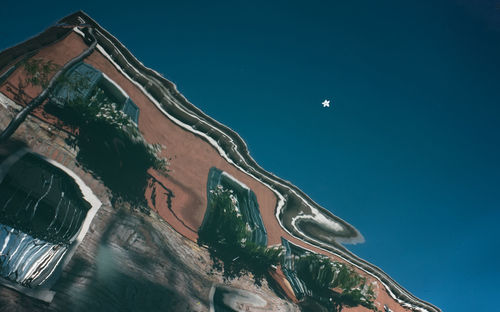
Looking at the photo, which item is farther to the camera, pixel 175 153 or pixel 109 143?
pixel 175 153

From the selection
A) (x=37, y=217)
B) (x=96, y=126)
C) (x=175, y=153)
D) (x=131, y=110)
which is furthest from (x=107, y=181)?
(x=175, y=153)

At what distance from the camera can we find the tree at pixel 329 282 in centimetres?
887

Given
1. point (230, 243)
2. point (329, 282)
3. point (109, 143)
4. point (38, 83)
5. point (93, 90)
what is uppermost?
point (93, 90)

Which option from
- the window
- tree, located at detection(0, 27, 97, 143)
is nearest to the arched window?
tree, located at detection(0, 27, 97, 143)

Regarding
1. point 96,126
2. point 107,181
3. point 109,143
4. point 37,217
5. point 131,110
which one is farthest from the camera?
point 131,110

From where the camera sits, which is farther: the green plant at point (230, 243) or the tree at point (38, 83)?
the green plant at point (230, 243)

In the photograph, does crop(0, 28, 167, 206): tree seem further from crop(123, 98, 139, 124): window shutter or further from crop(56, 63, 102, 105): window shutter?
crop(123, 98, 139, 124): window shutter

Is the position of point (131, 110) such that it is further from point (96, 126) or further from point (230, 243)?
point (230, 243)

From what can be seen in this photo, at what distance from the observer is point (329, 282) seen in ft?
30.1

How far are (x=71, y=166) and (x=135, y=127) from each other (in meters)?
Result: 1.77

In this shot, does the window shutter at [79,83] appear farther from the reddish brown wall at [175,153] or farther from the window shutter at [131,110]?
the window shutter at [131,110]

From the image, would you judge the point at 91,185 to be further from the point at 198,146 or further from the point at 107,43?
the point at 107,43

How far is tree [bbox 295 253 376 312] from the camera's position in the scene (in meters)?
8.87

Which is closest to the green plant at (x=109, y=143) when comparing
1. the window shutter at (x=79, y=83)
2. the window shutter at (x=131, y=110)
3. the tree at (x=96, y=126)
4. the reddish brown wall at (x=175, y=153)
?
the tree at (x=96, y=126)
